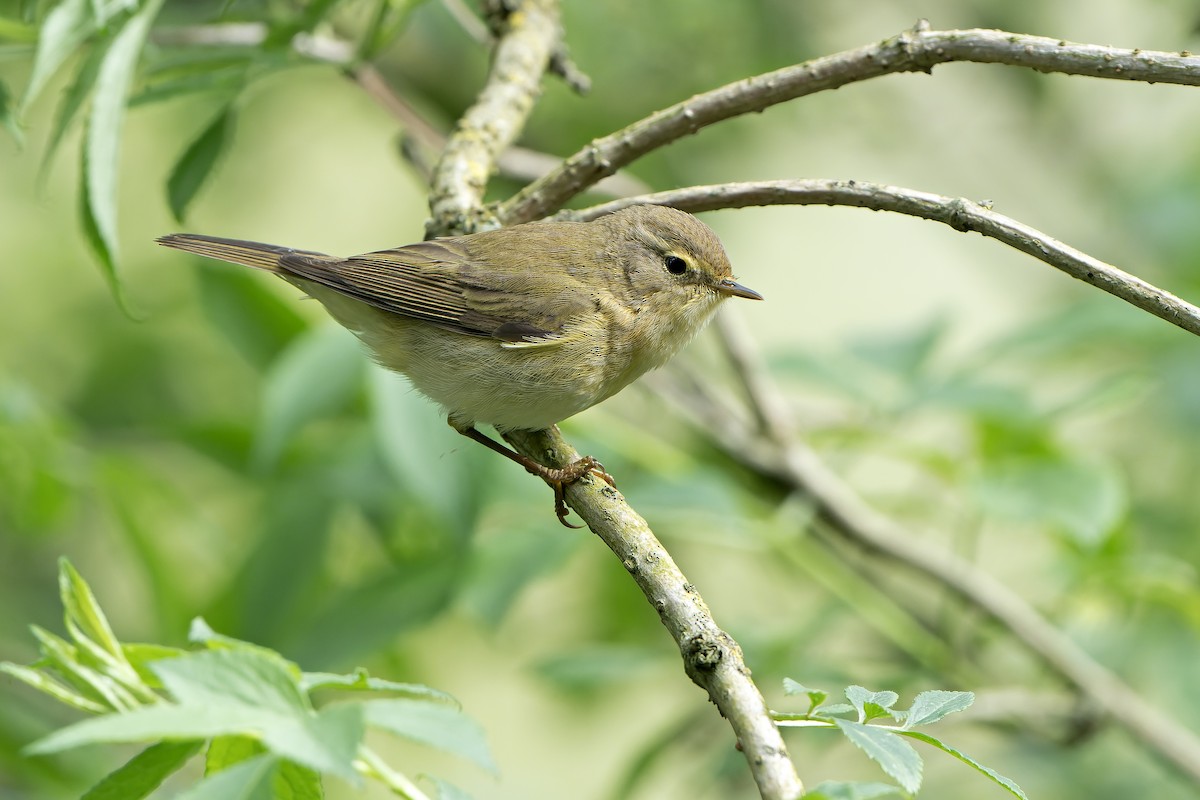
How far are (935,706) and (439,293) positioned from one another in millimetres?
2219

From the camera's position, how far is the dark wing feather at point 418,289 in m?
3.29

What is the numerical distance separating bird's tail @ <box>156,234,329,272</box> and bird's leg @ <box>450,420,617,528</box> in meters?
0.74

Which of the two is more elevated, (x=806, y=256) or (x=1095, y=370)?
(x=806, y=256)

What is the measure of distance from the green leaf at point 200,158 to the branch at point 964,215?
44.4 inches

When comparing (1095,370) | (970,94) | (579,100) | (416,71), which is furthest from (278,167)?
(1095,370)

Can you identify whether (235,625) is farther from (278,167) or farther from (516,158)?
(278,167)

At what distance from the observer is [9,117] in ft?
8.61

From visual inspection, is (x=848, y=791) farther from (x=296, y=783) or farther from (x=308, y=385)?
(x=308, y=385)

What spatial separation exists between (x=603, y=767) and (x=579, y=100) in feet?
15.3

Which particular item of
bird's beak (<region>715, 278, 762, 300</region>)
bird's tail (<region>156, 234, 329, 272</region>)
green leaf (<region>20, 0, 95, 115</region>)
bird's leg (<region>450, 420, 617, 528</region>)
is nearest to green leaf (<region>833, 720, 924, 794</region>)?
bird's leg (<region>450, 420, 617, 528</region>)

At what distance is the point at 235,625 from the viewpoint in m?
3.40

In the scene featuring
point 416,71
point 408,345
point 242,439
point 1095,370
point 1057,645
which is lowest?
point 242,439

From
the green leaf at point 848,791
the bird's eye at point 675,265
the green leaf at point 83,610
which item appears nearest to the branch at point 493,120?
the bird's eye at point 675,265

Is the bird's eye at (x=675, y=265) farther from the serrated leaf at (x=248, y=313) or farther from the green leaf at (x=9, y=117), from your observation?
the green leaf at (x=9, y=117)
